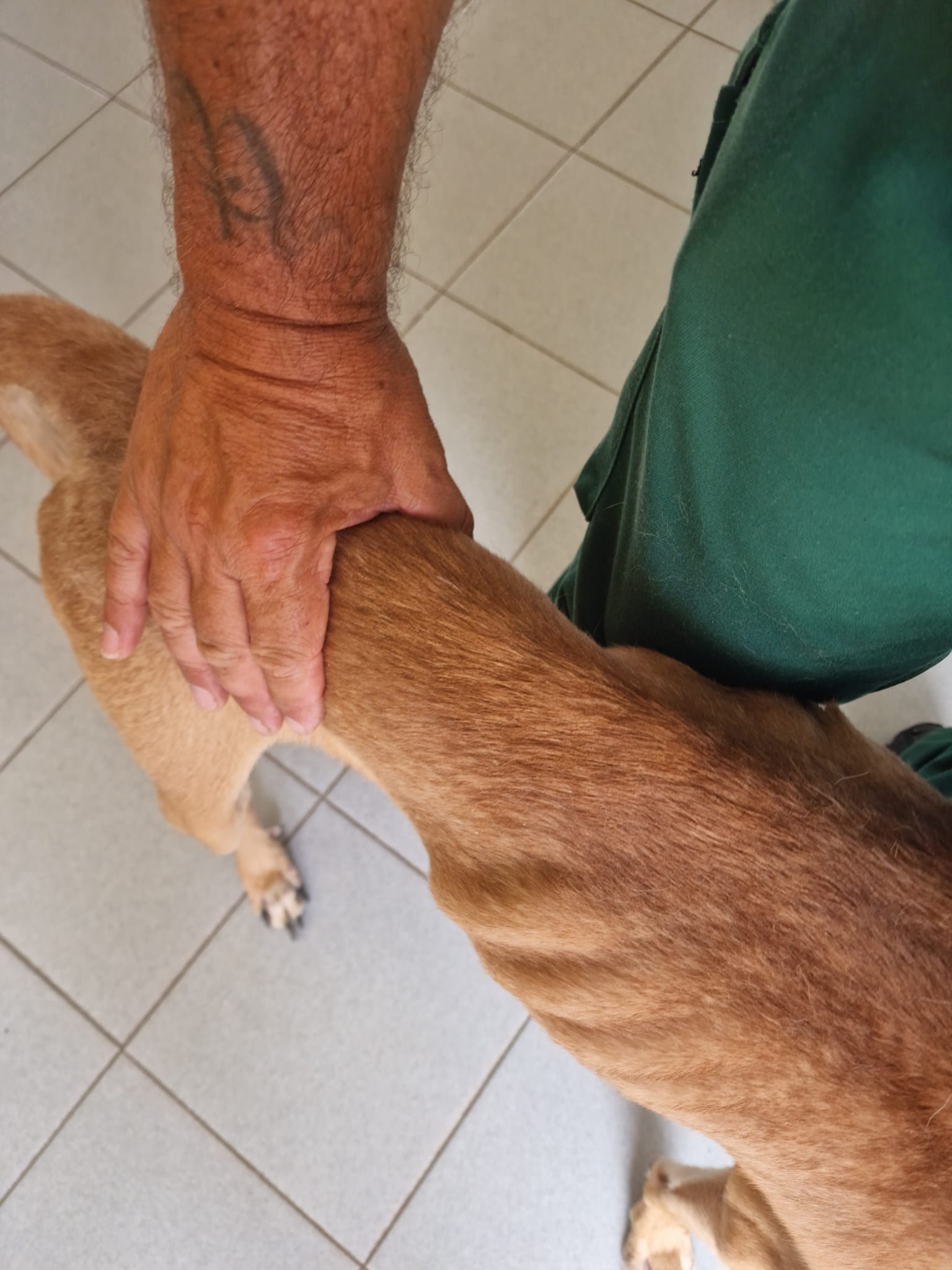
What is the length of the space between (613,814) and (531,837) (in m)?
0.06

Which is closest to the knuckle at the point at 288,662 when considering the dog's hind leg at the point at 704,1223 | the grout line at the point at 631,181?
the dog's hind leg at the point at 704,1223

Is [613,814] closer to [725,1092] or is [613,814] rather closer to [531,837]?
[531,837]

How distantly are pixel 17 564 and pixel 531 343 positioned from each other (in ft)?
3.87

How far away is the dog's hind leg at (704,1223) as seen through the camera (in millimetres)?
780

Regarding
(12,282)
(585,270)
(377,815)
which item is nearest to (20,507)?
(12,282)

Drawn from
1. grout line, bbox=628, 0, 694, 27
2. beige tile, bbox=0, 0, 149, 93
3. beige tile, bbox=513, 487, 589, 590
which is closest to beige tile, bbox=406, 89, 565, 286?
grout line, bbox=628, 0, 694, 27

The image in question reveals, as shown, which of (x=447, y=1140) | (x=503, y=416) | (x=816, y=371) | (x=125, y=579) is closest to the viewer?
(x=816, y=371)

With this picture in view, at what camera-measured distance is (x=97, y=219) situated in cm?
210

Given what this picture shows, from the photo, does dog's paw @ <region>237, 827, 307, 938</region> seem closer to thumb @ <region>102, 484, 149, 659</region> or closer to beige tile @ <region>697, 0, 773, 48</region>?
thumb @ <region>102, 484, 149, 659</region>

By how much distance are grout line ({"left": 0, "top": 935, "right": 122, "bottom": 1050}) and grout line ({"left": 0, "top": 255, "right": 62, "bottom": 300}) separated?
54.6 inches

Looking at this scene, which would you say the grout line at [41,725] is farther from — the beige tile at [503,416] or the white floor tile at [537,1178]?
the white floor tile at [537,1178]

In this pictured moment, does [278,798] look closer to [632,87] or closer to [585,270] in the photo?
[585,270]

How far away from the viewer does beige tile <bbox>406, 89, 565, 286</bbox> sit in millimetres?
2051

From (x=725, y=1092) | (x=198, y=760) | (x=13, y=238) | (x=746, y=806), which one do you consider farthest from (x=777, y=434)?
(x=13, y=238)
